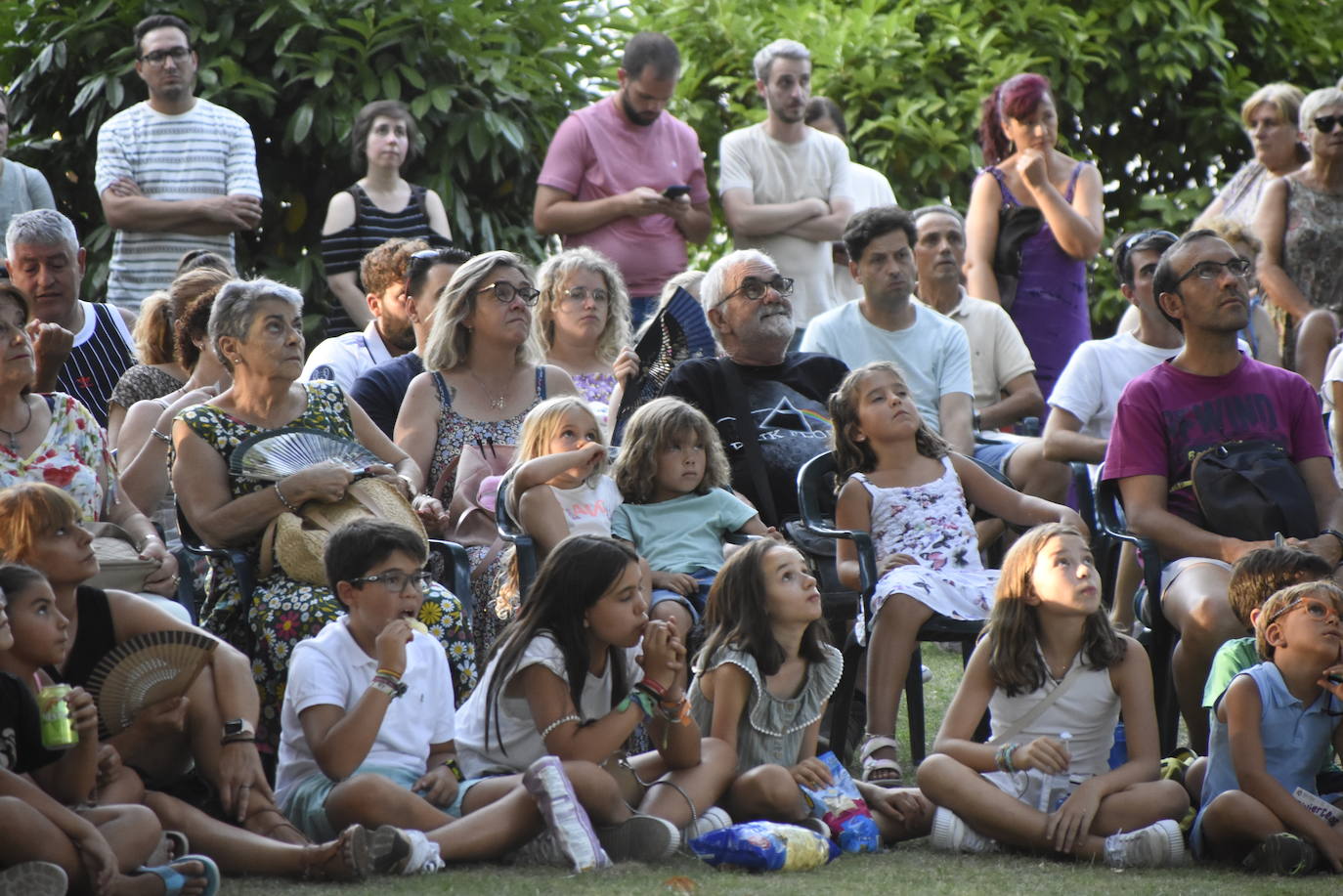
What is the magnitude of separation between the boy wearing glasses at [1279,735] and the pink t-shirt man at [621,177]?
3.76 metres

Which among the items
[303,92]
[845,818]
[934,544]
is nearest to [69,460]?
[845,818]

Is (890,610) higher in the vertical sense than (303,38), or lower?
lower

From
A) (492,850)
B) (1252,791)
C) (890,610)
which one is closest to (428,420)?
(890,610)

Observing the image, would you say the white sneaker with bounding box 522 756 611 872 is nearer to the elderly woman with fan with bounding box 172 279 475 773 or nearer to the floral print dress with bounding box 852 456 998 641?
the elderly woman with fan with bounding box 172 279 475 773

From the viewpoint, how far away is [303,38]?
822cm

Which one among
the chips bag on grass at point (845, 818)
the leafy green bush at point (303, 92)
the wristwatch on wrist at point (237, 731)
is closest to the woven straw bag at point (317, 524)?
the wristwatch on wrist at point (237, 731)

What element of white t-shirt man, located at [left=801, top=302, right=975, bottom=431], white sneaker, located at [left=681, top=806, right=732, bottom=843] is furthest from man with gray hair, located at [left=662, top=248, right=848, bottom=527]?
white sneaker, located at [left=681, top=806, right=732, bottom=843]

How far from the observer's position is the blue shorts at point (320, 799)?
13.5 ft

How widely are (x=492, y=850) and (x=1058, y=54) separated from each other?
7178 millimetres

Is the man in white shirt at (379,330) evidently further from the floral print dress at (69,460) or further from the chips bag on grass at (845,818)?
the chips bag on grass at (845,818)

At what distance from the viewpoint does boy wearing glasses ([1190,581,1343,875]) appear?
4246mm

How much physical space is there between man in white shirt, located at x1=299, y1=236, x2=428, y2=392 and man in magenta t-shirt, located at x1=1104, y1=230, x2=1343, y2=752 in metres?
2.68

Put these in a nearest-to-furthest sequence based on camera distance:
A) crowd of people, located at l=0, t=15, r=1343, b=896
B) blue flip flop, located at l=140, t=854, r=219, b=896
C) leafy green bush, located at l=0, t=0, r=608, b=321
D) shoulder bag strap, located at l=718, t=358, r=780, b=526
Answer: blue flip flop, located at l=140, t=854, r=219, b=896 < crowd of people, located at l=0, t=15, r=1343, b=896 < shoulder bag strap, located at l=718, t=358, r=780, b=526 < leafy green bush, located at l=0, t=0, r=608, b=321

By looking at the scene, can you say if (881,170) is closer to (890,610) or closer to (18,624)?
(890,610)
